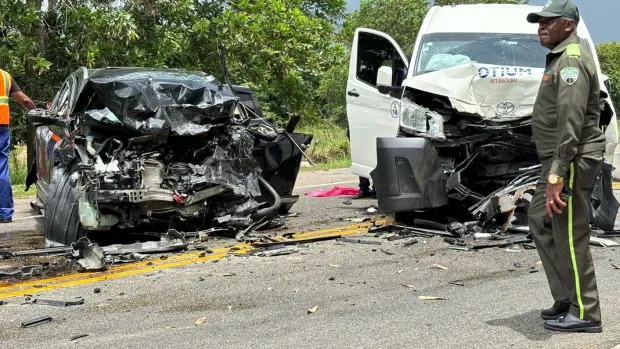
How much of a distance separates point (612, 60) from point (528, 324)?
50.5 m

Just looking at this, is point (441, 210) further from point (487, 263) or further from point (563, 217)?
point (563, 217)

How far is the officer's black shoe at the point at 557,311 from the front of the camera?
4.29 meters

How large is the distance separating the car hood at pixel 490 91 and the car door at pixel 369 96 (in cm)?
151

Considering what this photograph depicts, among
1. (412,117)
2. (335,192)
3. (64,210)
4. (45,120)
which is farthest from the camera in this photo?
(335,192)

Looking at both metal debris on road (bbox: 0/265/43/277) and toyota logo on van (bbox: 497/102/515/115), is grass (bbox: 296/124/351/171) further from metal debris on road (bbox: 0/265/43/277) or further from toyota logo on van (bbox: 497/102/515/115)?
metal debris on road (bbox: 0/265/43/277)

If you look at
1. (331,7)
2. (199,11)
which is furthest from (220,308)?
(331,7)

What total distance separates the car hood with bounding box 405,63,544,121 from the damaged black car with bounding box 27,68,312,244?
200cm

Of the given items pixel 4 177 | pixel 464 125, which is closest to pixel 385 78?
pixel 464 125

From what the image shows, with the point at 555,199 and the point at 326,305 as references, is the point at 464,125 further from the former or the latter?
the point at 555,199

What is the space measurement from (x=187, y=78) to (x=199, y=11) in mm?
10819

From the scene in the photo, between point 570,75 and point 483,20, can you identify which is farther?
point 483,20

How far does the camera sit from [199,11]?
18172mm

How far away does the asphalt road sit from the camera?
416cm

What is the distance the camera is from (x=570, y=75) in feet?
13.2
